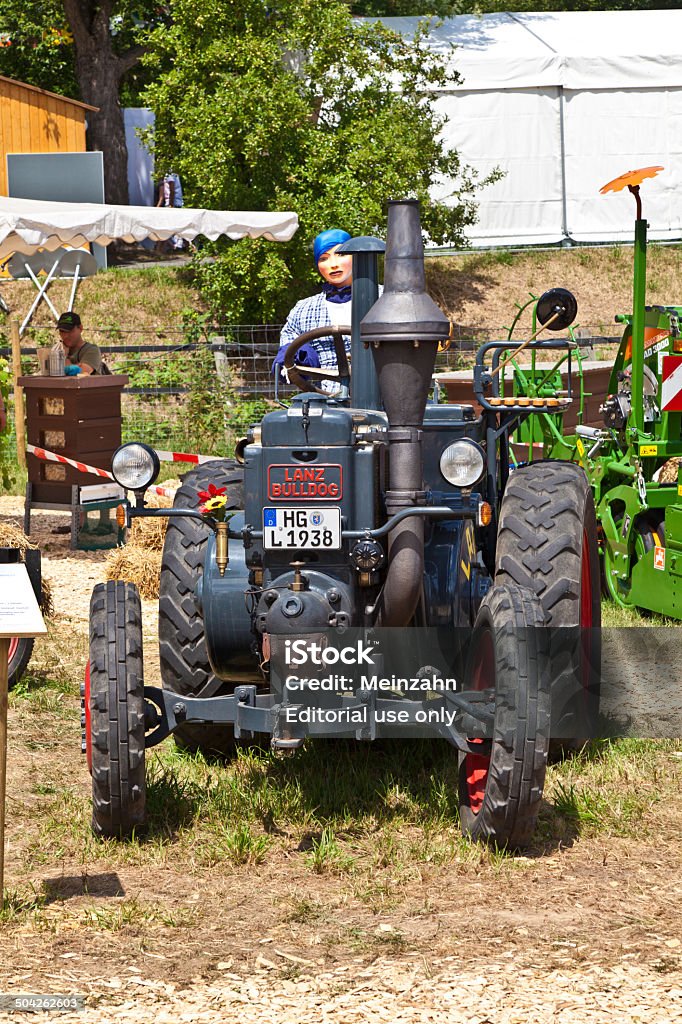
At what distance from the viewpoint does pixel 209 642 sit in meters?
5.05

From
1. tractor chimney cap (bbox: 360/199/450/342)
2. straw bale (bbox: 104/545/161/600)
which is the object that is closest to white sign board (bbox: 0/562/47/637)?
tractor chimney cap (bbox: 360/199/450/342)

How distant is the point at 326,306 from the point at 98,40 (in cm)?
2140

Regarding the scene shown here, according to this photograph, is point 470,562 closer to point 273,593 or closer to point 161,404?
point 273,593

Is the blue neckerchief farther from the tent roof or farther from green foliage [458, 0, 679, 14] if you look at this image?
green foliage [458, 0, 679, 14]

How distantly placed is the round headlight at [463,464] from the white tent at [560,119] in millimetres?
19283

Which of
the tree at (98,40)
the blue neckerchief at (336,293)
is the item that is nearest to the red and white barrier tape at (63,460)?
the blue neckerchief at (336,293)

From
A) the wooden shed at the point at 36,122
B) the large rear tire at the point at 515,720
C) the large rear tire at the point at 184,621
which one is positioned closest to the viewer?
the large rear tire at the point at 515,720

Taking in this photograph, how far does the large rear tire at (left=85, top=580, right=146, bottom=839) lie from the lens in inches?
183

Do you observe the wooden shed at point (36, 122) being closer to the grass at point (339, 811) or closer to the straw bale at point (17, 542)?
the straw bale at point (17, 542)

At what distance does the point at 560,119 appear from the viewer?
24.0 m

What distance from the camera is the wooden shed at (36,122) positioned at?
24.3 m

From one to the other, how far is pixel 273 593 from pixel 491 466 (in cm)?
172

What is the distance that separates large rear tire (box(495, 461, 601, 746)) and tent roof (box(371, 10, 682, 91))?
1851 centimetres

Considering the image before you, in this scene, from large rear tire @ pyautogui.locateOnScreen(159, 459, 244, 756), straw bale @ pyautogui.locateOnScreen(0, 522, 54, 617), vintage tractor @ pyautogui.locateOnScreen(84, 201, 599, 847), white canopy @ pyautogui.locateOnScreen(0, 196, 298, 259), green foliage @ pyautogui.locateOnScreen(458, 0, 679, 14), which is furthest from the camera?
green foliage @ pyautogui.locateOnScreen(458, 0, 679, 14)
